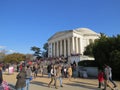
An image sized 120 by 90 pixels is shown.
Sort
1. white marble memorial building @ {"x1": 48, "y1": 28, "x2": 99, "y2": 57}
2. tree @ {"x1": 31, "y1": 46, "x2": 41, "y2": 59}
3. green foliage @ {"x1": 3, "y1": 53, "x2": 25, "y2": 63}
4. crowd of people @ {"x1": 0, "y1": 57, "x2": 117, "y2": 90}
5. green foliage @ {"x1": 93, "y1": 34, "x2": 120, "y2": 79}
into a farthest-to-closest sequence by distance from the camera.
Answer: tree @ {"x1": 31, "y1": 46, "x2": 41, "y2": 59} → green foliage @ {"x1": 3, "y1": 53, "x2": 25, "y2": 63} → white marble memorial building @ {"x1": 48, "y1": 28, "x2": 99, "y2": 57} → green foliage @ {"x1": 93, "y1": 34, "x2": 120, "y2": 79} → crowd of people @ {"x1": 0, "y1": 57, "x2": 117, "y2": 90}

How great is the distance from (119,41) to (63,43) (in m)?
61.0

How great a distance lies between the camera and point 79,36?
88.5 metres

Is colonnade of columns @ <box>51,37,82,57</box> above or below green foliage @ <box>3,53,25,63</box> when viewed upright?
above

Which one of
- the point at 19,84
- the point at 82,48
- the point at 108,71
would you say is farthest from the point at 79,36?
the point at 19,84

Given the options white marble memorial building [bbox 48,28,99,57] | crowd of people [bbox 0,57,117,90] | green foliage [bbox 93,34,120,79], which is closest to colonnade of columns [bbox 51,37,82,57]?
white marble memorial building [bbox 48,28,99,57]

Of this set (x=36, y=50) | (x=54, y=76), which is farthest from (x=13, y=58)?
(x=54, y=76)

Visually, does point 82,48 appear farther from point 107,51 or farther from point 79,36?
point 107,51

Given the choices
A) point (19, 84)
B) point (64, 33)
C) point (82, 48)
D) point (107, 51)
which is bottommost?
point (19, 84)

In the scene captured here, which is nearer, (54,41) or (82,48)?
(82,48)

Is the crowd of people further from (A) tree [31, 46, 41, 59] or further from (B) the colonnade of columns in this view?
(A) tree [31, 46, 41, 59]

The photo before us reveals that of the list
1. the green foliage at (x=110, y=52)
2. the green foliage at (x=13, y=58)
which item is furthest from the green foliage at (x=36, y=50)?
the green foliage at (x=110, y=52)

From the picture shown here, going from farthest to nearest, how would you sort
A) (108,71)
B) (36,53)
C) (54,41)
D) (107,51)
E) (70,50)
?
(36,53), (54,41), (70,50), (107,51), (108,71)

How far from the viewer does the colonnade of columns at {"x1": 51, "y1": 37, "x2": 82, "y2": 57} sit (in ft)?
283

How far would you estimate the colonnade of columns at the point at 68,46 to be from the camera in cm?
8638
